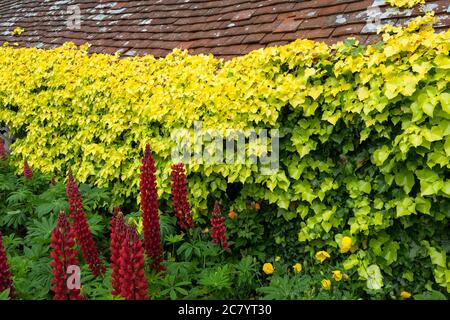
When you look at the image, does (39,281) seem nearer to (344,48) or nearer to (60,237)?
(60,237)

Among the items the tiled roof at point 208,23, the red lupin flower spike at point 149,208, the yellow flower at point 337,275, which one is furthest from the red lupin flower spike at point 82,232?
the tiled roof at point 208,23

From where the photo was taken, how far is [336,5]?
13.6ft

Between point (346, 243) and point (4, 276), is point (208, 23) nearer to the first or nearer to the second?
point (346, 243)

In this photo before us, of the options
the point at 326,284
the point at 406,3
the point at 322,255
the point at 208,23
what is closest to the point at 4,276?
the point at 326,284

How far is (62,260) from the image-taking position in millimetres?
2246

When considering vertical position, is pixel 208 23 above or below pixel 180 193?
above

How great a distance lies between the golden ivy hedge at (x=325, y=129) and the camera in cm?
290

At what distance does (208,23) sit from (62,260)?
3.92 metres

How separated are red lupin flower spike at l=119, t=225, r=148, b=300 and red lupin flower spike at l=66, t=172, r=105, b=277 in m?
0.70

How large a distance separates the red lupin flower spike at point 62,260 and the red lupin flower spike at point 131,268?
0.95 ft

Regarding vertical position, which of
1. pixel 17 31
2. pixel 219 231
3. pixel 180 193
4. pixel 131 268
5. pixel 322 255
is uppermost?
pixel 131 268

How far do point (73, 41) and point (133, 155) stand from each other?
10.2 ft

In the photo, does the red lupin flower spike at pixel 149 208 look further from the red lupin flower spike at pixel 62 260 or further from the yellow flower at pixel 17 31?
the yellow flower at pixel 17 31
